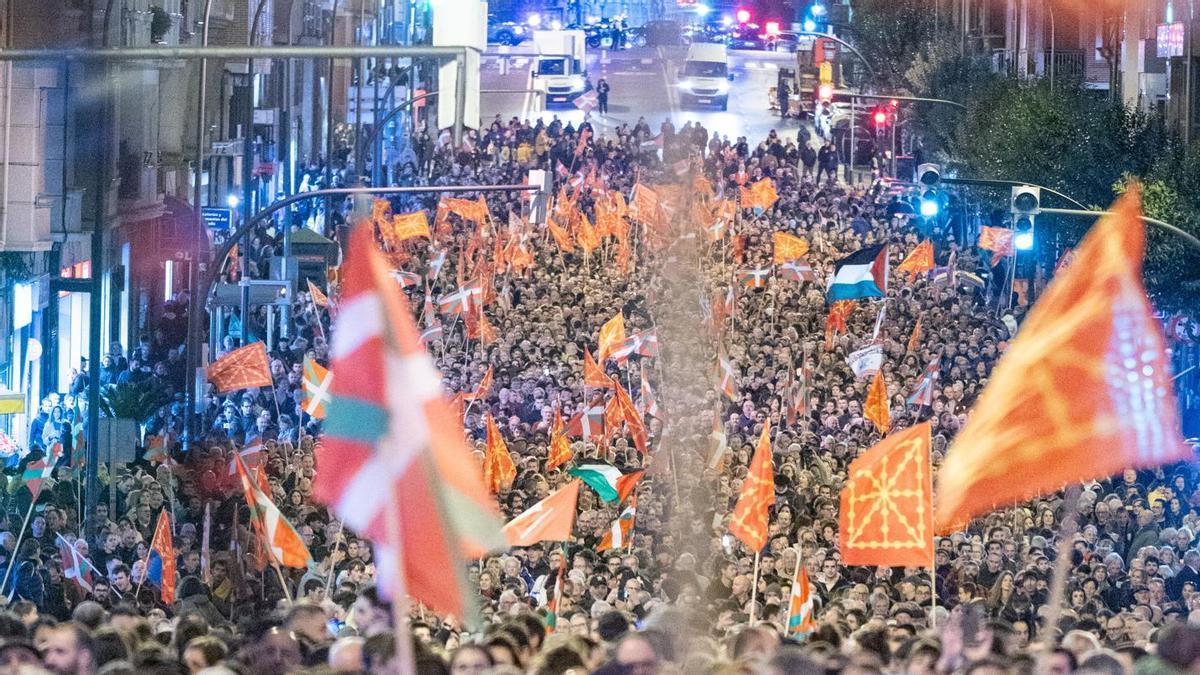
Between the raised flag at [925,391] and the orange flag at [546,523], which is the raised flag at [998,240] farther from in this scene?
the orange flag at [546,523]

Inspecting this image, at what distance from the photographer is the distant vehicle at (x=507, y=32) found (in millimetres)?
99719

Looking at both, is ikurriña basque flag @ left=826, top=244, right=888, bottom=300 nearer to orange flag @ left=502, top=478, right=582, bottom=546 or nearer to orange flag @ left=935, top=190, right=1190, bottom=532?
orange flag @ left=502, top=478, right=582, bottom=546

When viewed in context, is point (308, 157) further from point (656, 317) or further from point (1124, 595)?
point (1124, 595)

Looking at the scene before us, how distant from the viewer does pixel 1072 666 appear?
10.5m

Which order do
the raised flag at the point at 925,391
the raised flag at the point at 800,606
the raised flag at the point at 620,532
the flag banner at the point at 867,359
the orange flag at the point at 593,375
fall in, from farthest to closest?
the flag banner at the point at 867,359 → the raised flag at the point at 925,391 → the orange flag at the point at 593,375 → the raised flag at the point at 620,532 → the raised flag at the point at 800,606

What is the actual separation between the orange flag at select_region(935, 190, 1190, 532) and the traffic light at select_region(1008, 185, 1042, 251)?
18106 millimetres

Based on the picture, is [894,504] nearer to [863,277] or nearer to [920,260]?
[863,277]

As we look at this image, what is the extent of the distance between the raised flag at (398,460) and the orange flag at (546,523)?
583cm

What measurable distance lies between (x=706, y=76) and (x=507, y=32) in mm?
17566

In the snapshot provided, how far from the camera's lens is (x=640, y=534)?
19406mm

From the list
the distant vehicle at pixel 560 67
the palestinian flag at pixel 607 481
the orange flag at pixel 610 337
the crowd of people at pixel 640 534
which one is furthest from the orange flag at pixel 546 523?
the distant vehicle at pixel 560 67

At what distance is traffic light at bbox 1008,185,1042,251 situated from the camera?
91.1 ft

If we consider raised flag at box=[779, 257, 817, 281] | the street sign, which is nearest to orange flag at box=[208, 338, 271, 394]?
raised flag at box=[779, 257, 817, 281]

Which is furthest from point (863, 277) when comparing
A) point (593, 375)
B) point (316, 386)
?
point (316, 386)
